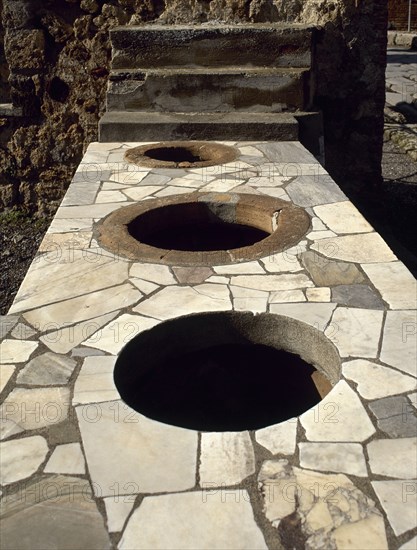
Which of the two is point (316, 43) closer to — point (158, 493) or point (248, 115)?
point (248, 115)

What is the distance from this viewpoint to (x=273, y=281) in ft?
10.2

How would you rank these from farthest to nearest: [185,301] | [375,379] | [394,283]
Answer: [394,283] < [185,301] < [375,379]

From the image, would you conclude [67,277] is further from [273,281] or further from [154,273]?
[273,281]

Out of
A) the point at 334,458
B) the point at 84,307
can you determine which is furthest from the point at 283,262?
the point at 334,458

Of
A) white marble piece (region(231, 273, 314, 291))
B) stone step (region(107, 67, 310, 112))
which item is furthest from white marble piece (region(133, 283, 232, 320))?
stone step (region(107, 67, 310, 112))

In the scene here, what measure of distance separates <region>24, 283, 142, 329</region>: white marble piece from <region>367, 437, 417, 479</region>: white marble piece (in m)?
1.27

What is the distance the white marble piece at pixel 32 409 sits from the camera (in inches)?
84.8

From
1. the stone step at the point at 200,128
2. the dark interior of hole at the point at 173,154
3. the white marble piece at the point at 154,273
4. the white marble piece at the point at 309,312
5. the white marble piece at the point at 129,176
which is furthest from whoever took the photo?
the stone step at the point at 200,128

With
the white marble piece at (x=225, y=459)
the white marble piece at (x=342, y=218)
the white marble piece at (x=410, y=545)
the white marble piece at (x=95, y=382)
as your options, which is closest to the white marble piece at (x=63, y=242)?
the white marble piece at (x=95, y=382)

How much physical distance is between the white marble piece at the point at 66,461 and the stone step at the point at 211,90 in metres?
4.12

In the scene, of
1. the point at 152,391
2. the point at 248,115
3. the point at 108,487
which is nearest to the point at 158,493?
the point at 108,487

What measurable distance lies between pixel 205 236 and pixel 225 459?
97.8 inches

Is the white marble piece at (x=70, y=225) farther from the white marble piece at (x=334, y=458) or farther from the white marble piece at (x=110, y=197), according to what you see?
the white marble piece at (x=334, y=458)

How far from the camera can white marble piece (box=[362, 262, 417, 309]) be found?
2865 mm
